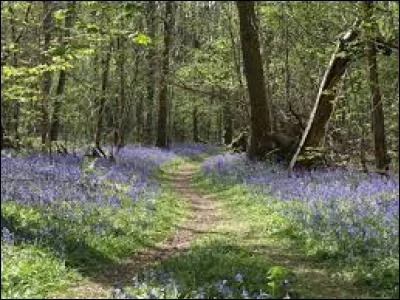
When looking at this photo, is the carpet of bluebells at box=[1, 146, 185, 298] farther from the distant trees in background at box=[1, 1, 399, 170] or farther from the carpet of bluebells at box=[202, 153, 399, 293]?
the carpet of bluebells at box=[202, 153, 399, 293]

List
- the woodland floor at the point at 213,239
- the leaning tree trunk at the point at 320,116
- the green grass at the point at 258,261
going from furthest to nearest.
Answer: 1. the leaning tree trunk at the point at 320,116
2. the woodland floor at the point at 213,239
3. the green grass at the point at 258,261

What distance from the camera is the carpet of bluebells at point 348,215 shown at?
861cm

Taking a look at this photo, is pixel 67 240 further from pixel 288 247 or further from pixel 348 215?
pixel 348 215

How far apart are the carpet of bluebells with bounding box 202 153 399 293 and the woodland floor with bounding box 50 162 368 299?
0.46 metres

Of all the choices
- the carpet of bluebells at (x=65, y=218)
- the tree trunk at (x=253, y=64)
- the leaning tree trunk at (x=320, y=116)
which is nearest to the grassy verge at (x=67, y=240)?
the carpet of bluebells at (x=65, y=218)

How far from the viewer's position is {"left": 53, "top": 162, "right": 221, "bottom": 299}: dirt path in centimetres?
829

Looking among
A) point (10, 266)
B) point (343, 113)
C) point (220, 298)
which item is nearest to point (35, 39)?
point (343, 113)

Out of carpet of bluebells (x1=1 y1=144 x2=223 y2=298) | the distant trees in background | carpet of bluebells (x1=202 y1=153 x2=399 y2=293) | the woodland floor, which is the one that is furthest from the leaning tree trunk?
carpet of bluebells (x1=1 y1=144 x2=223 y2=298)

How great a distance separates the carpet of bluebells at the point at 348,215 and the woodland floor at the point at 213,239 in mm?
463

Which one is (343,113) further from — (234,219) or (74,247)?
(74,247)

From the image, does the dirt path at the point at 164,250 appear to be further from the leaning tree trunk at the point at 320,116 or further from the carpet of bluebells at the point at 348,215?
the leaning tree trunk at the point at 320,116

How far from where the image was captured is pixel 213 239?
1167 cm

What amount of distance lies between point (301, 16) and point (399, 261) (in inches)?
700

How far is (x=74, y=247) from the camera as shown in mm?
10125
